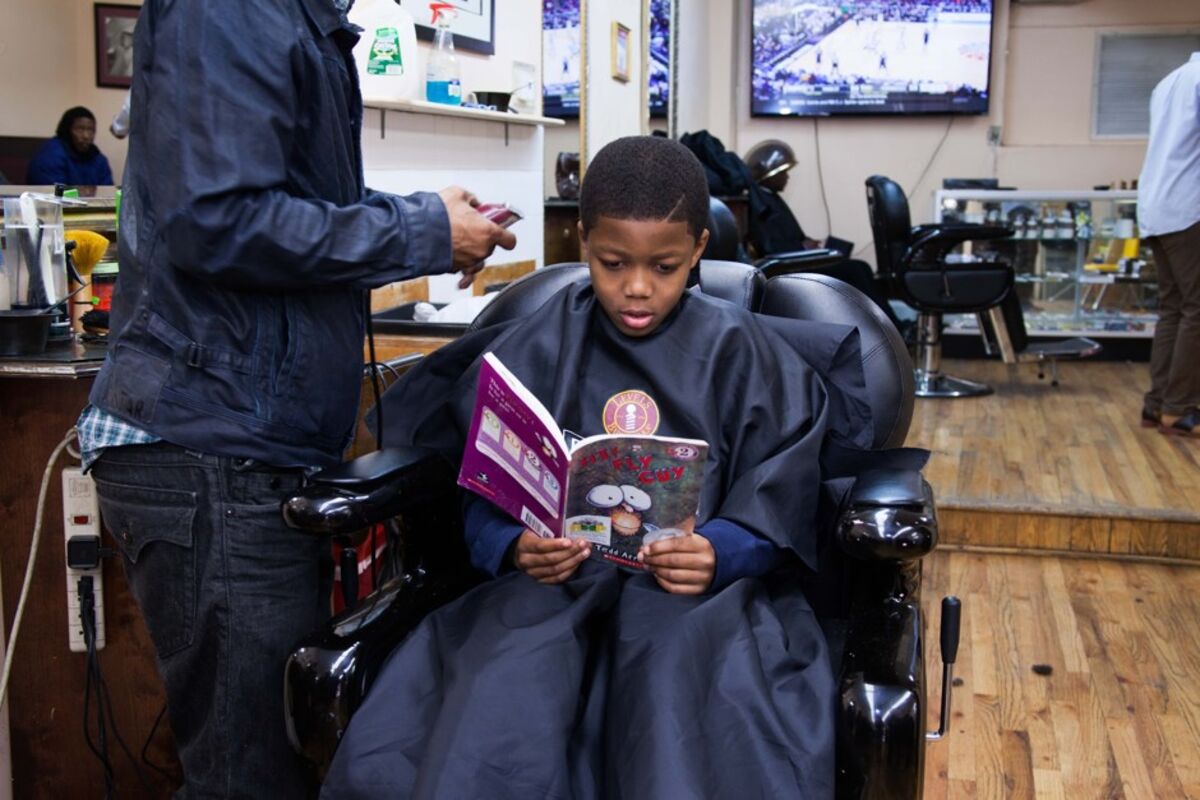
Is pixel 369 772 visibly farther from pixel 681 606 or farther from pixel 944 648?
pixel 944 648

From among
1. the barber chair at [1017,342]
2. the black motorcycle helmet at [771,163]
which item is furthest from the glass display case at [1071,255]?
the black motorcycle helmet at [771,163]

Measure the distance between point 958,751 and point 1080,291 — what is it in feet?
15.4

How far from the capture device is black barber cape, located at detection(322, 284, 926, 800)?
1.18m

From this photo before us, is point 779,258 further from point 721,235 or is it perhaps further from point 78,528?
point 78,528

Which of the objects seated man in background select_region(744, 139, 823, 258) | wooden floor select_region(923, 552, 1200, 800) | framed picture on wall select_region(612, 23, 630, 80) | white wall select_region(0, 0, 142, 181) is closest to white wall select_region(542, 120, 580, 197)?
framed picture on wall select_region(612, 23, 630, 80)

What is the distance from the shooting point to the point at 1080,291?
21.4 feet

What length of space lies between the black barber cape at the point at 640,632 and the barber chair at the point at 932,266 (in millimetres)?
3948

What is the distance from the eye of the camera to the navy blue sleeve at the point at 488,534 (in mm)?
1504

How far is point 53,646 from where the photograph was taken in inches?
74.9

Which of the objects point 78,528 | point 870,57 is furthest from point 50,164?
point 78,528

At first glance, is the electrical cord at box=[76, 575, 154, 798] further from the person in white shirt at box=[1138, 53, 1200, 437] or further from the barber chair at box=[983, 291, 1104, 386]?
the barber chair at box=[983, 291, 1104, 386]

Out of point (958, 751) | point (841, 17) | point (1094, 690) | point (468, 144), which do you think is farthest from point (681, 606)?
point (841, 17)

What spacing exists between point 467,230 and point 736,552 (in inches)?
19.9

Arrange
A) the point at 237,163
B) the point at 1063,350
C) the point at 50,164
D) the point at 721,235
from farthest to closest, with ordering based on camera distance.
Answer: the point at 50,164
the point at 1063,350
the point at 721,235
the point at 237,163
